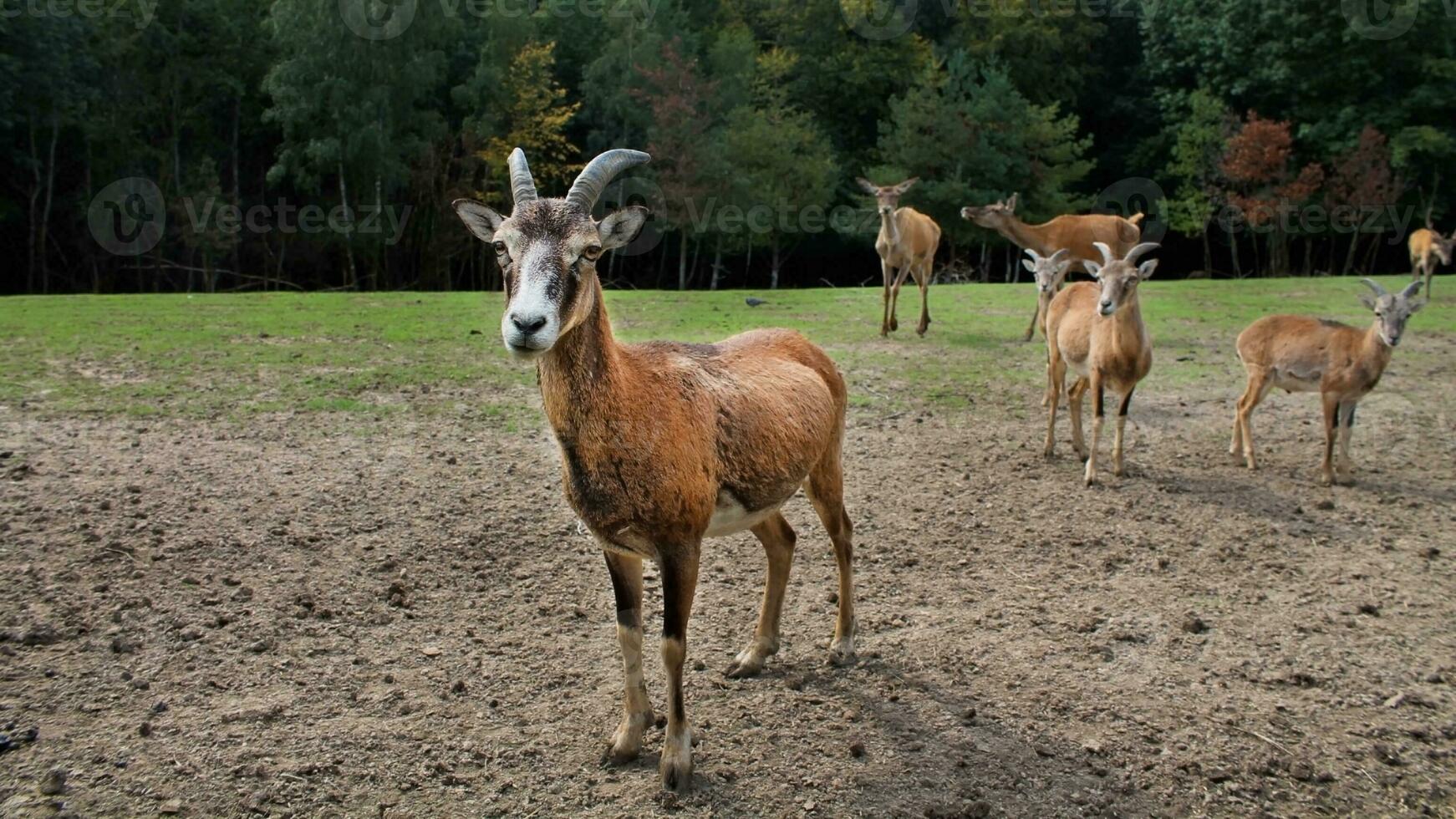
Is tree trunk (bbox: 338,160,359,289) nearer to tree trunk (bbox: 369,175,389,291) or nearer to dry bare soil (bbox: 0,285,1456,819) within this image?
tree trunk (bbox: 369,175,389,291)

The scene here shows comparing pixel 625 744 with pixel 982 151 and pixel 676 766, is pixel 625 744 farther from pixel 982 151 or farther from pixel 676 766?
pixel 982 151

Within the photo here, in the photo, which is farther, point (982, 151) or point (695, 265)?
point (695, 265)

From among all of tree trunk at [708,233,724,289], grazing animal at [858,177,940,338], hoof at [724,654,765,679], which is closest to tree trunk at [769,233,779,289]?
tree trunk at [708,233,724,289]

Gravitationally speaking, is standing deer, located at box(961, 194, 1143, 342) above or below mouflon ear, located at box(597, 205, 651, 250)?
above

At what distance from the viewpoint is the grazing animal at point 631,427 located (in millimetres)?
4008

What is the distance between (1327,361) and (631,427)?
24.4ft

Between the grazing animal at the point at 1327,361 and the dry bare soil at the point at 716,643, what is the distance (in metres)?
0.51

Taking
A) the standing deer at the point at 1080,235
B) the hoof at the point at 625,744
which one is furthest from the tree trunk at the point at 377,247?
the hoof at the point at 625,744

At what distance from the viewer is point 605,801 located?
4.17m

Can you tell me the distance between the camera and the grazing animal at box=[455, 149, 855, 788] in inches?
158

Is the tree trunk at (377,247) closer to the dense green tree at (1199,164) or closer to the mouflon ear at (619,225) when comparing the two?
the dense green tree at (1199,164)

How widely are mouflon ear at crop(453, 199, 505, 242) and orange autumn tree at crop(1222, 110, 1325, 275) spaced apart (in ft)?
122

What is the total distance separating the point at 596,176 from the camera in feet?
14.3

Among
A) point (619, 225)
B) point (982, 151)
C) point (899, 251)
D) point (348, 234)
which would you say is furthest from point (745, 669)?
point (982, 151)
